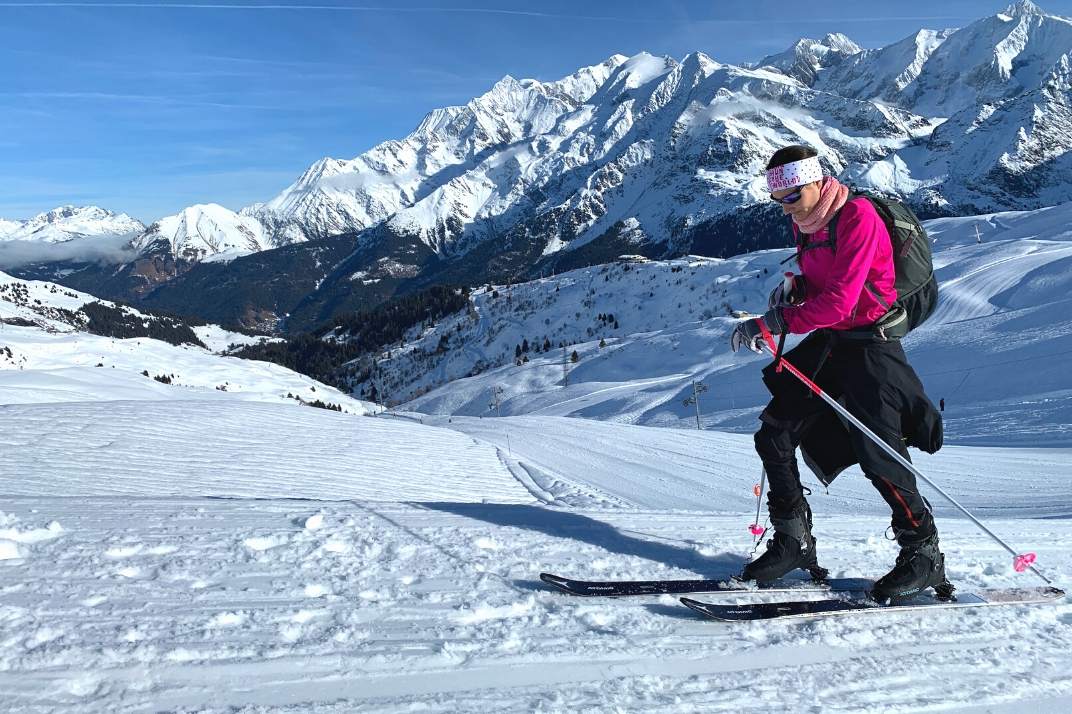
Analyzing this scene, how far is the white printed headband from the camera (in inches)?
146

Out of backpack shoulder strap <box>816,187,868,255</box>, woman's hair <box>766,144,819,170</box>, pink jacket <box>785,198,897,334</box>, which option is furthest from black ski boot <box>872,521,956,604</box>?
woman's hair <box>766,144,819,170</box>

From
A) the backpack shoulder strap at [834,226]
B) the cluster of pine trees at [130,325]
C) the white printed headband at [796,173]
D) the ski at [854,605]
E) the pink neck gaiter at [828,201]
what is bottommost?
the ski at [854,605]

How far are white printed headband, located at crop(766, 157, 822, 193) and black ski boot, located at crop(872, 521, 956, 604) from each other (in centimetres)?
212

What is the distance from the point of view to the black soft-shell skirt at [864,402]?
3.64 m

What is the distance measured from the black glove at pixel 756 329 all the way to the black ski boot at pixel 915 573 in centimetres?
136

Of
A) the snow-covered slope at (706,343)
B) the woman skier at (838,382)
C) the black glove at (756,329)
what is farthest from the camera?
the snow-covered slope at (706,343)

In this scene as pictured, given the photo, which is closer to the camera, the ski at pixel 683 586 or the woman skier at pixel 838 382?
the woman skier at pixel 838 382

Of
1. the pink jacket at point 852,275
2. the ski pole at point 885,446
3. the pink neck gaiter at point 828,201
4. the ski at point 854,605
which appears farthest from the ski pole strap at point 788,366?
the ski at point 854,605

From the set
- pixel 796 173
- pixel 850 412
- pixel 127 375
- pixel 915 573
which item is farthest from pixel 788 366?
pixel 127 375

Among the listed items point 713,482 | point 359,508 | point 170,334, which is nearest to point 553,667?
point 359,508

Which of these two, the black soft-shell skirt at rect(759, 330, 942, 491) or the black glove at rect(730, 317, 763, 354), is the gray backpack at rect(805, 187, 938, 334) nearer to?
the black soft-shell skirt at rect(759, 330, 942, 491)

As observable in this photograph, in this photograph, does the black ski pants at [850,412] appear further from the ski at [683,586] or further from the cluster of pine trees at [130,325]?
the cluster of pine trees at [130,325]

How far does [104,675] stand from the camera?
2.72 meters

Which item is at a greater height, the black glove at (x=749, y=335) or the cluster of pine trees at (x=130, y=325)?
the cluster of pine trees at (x=130, y=325)
